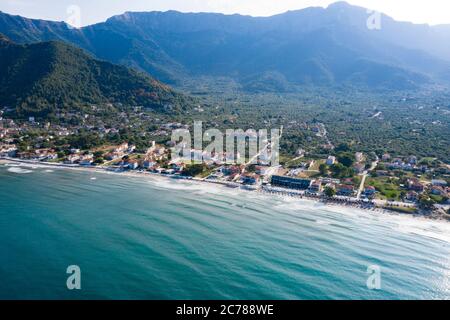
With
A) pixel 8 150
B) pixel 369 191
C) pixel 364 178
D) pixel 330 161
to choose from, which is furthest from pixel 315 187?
pixel 8 150

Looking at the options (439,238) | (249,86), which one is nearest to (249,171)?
(439,238)

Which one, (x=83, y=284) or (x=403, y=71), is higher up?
(x=403, y=71)

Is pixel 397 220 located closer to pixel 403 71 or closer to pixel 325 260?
pixel 325 260

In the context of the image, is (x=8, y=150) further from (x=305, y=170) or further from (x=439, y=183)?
(x=439, y=183)

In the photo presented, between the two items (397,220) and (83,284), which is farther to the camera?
(397,220)

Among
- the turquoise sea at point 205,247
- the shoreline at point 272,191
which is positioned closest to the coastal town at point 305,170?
the shoreline at point 272,191
